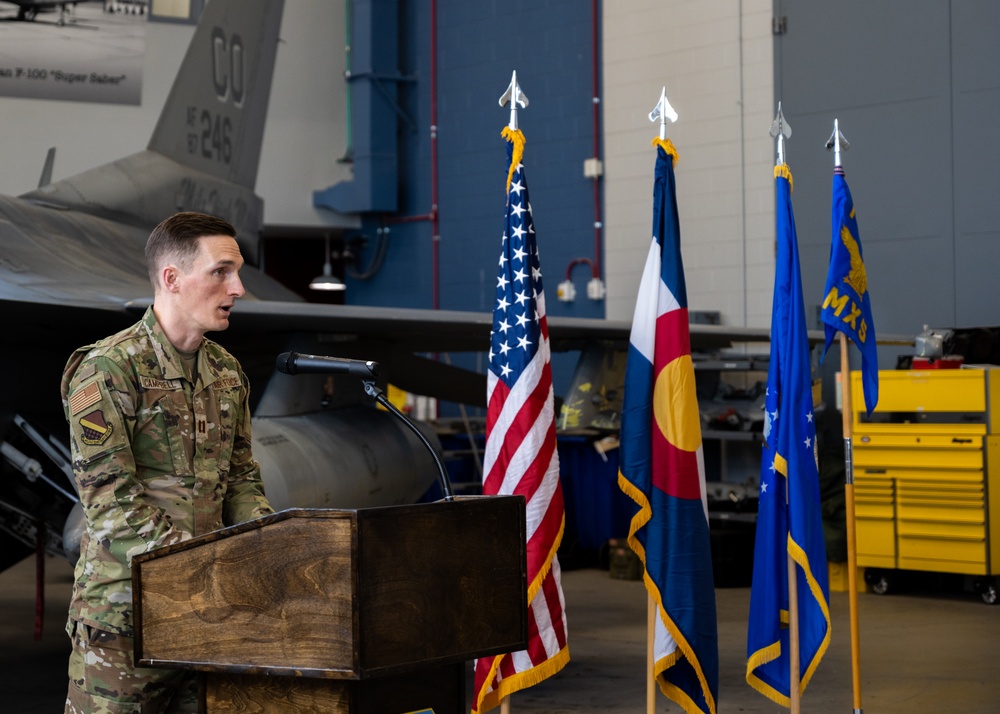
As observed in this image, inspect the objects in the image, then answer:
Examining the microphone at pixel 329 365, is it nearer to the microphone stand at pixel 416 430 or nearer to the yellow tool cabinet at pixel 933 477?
the microphone stand at pixel 416 430

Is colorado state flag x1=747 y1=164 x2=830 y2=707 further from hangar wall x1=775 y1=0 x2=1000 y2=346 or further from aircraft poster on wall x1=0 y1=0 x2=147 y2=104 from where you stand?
aircraft poster on wall x1=0 y1=0 x2=147 y2=104

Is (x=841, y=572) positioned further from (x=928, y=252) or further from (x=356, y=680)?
(x=356, y=680)

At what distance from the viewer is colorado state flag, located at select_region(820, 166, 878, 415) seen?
4277 mm

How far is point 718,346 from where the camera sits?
301 inches

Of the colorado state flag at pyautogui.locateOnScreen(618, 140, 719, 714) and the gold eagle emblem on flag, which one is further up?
the gold eagle emblem on flag

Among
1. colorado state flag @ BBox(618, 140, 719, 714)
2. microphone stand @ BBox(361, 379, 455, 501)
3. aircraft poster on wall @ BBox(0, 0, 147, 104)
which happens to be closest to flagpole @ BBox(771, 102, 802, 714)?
colorado state flag @ BBox(618, 140, 719, 714)

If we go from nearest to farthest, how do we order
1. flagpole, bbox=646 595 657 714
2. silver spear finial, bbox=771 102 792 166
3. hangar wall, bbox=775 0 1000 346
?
flagpole, bbox=646 595 657 714 < silver spear finial, bbox=771 102 792 166 < hangar wall, bbox=775 0 1000 346

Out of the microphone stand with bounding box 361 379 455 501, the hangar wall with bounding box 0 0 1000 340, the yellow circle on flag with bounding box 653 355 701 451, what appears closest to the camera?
the microphone stand with bounding box 361 379 455 501

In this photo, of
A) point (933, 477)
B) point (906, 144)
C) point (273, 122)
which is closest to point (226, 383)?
point (933, 477)

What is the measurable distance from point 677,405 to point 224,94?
15.4ft

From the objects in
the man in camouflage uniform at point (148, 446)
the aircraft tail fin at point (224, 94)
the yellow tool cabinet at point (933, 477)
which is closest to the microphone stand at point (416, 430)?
the man in camouflage uniform at point (148, 446)

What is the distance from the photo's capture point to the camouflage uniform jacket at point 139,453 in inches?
82.1

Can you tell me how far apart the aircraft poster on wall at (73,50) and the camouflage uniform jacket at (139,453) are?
33.3ft

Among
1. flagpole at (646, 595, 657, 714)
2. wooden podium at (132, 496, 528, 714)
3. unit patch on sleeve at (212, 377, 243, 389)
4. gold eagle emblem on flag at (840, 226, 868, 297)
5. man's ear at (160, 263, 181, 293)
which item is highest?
gold eagle emblem on flag at (840, 226, 868, 297)
